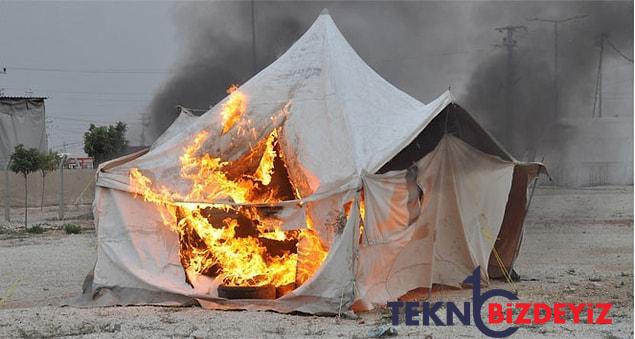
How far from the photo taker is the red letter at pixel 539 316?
781cm

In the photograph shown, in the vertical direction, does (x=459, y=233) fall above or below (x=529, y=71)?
below

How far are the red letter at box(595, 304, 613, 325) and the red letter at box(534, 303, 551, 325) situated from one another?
48 centimetres

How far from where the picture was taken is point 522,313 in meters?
8.24

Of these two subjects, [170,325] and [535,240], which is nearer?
[170,325]

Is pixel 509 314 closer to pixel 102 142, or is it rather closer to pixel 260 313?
pixel 260 313

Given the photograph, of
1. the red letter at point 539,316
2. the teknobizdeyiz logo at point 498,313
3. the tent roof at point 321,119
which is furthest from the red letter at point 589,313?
the tent roof at point 321,119

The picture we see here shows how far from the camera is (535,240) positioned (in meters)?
16.5

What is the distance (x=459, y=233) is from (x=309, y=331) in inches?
134

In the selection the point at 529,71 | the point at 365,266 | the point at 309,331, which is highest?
the point at 529,71

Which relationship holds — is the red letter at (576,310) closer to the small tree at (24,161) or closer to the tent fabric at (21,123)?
the small tree at (24,161)

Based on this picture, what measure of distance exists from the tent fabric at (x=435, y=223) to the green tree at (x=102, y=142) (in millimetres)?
14452

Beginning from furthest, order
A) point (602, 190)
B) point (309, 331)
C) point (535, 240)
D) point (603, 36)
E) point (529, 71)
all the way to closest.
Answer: point (602, 190) < point (529, 71) < point (603, 36) < point (535, 240) < point (309, 331)

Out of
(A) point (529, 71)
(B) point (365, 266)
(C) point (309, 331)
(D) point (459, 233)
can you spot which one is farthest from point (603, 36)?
(C) point (309, 331)

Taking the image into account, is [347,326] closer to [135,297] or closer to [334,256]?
[334,256]
